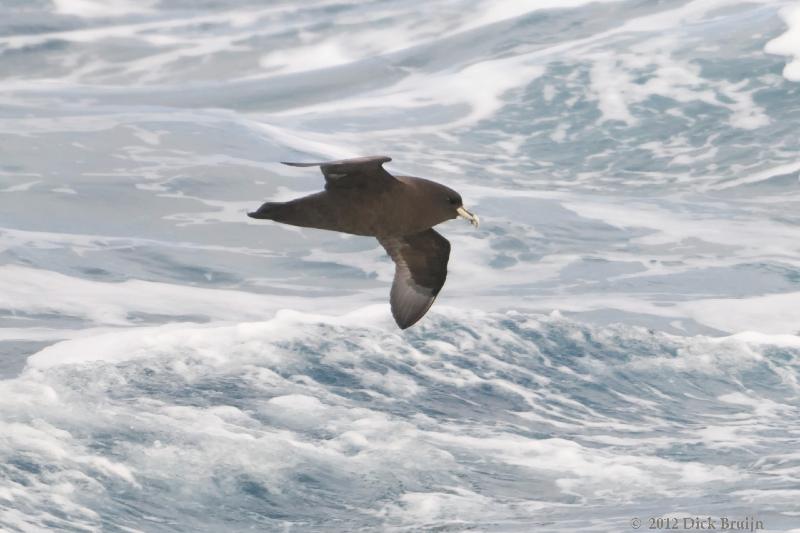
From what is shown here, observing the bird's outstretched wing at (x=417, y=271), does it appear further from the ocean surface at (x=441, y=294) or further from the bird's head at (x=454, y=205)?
the ocean surface at (x=441, y=294)

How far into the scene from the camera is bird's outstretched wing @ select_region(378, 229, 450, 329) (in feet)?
A: 66.5

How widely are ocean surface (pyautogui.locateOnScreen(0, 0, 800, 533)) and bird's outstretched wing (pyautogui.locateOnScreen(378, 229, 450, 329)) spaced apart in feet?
66.1

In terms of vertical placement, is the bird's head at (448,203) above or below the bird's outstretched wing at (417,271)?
above

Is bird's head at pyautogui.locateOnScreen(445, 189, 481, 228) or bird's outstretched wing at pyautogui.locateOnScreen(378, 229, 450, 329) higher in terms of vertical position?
bird's head at pyautogui.locateOnScreen(445, 189, 481, 228)

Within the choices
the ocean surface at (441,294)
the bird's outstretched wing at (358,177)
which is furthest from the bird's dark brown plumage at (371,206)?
the ocean surface at (441,294)

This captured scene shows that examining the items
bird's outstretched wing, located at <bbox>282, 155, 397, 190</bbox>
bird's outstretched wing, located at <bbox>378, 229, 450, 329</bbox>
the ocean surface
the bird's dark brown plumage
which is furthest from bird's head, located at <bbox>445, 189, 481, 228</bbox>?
the ocean surface

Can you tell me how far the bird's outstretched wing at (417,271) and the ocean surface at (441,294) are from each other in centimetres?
2014

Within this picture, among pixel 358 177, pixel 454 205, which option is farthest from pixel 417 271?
pixel 358 177

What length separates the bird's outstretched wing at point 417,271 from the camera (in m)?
20.3

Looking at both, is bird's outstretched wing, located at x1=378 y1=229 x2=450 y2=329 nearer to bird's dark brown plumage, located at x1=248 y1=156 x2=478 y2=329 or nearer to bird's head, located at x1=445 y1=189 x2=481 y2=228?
bird's dark brown plumage, located at x1=248 y1=156 x2=478 y2=329

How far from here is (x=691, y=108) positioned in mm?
77938

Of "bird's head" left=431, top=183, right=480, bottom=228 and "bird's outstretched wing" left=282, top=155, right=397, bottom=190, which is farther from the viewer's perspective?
"bird's head" left=431, top=183, right=480, bottom=228

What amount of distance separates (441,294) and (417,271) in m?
38.5

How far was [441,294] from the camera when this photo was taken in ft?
193
